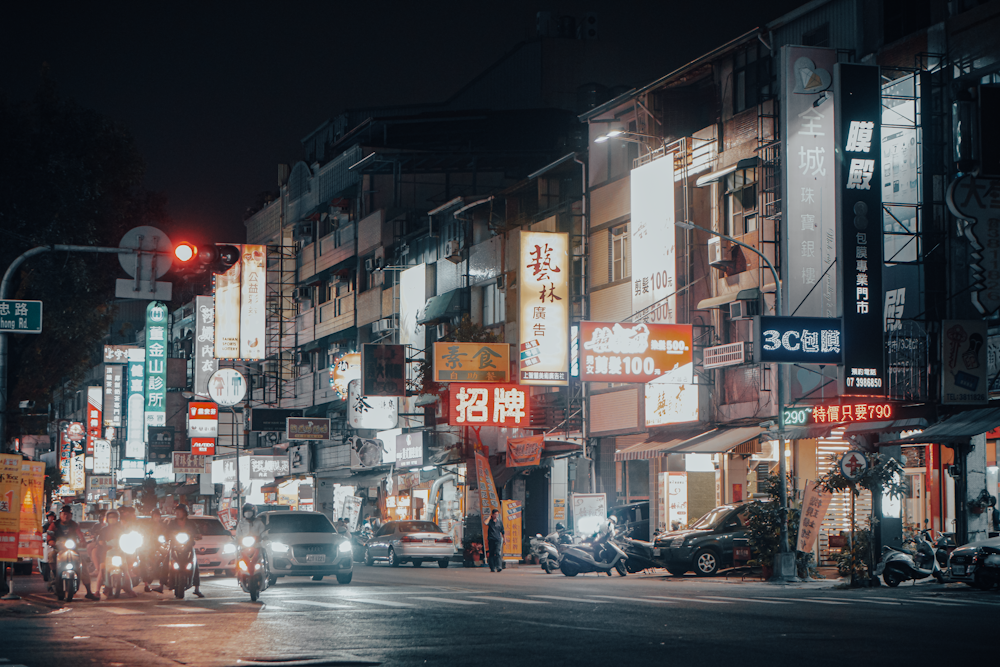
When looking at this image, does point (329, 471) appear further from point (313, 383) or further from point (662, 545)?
point (662, 545)

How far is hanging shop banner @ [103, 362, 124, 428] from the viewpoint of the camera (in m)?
75.7

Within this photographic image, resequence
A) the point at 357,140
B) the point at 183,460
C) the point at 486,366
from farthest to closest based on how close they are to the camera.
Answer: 1. the point at 183,460
2. the point at 357,140
3. the point at 486,366

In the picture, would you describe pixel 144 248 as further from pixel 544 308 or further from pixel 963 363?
pixel 544 308

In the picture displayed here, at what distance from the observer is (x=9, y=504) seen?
21.5 meters

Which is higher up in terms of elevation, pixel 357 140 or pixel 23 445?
pixel 357 140

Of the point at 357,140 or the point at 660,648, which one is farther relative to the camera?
the point at 357,140

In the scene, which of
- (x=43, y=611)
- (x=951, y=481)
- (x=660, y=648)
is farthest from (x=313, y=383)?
(x=660, y=648)

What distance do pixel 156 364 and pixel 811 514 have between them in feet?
163

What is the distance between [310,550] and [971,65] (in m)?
17.1

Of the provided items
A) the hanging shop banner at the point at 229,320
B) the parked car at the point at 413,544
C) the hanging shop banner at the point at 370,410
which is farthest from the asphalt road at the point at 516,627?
the hanging shop banner at the point at 229,320

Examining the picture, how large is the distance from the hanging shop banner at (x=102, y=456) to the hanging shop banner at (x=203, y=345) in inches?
681

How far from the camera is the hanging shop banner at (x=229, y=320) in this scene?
207 feet

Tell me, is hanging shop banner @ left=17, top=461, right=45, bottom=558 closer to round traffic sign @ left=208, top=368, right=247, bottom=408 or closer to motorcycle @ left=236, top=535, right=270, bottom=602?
motorcycle @ left=236, top=535, right=270, bottom=602

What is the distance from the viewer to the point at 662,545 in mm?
29969
